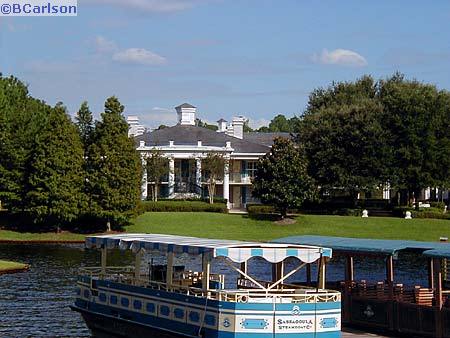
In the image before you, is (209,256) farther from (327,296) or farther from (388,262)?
(388,262)

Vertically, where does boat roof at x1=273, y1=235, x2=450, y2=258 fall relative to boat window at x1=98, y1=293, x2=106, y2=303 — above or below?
above

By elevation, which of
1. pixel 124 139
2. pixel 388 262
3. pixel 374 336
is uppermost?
pixel 124 139

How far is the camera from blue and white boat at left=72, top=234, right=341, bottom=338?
942 inches

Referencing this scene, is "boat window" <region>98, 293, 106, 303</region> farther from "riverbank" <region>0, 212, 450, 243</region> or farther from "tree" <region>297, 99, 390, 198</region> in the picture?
"tree" <region>297, 99, 390, 198</region>

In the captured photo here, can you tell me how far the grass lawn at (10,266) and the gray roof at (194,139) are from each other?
180 feet

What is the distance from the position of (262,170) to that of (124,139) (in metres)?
13.0

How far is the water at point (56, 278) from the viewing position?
32.3m

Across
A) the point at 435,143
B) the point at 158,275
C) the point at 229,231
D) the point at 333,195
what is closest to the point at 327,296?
the point at 158,275

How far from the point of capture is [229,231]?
75.4m

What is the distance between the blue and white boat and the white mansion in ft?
219

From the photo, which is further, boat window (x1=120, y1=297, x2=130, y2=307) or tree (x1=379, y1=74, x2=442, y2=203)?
tree (x1=379, y1=74, x2=442, y2=203)

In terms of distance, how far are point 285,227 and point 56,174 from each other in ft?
64.8

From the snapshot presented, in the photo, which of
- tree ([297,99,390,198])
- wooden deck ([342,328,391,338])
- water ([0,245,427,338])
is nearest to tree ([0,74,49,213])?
water ([0,245,427,338])

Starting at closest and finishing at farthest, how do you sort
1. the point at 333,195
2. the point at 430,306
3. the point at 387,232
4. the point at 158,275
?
the point at 430,306, the point at 158,275, the point at 387,232, the point at 333,195
